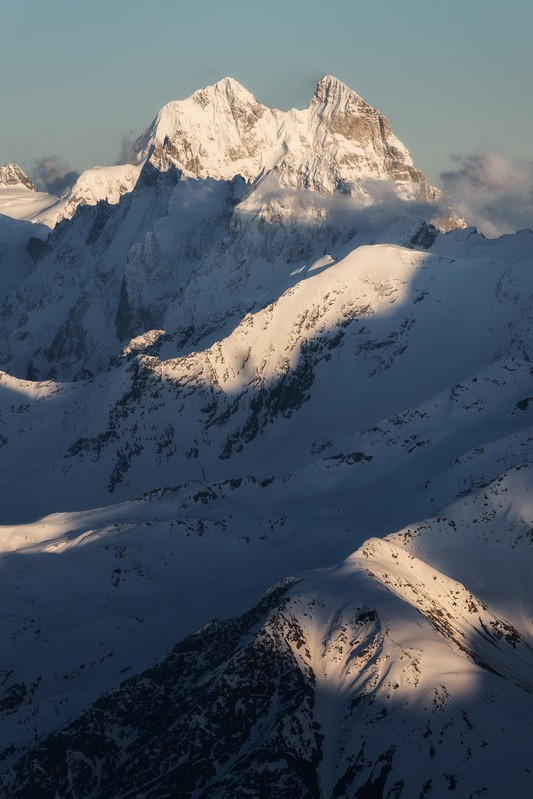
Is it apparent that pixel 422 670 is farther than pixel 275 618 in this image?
No

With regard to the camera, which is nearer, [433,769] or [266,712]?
[433,769]

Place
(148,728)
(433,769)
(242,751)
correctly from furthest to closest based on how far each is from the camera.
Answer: (148,728) < (242,751) < (433,769)

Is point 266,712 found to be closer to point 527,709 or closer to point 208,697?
point 208,697

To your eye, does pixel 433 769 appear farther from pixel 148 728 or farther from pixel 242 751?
pixel 148 728

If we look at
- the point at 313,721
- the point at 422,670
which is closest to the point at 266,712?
the point at 313,721

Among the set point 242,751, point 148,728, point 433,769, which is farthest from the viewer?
point 148,728

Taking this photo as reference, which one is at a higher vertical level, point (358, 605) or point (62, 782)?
point (358, 605)

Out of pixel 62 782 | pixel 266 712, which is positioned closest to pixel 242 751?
pixel 266 712

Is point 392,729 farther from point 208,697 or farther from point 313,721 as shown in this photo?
point 208,697

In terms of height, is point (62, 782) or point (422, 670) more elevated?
point (422, 670)
